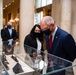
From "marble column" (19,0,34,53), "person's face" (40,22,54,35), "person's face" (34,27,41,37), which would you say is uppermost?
"marble column" (19,0,34,53)

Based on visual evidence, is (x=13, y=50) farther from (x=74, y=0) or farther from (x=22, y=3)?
(x=74, y=0)

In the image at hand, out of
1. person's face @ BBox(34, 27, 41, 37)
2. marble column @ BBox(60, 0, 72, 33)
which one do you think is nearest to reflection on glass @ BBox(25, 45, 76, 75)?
person's face @ BBox(34, 27, 41, 37)

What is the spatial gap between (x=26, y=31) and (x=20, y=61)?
380 centimetres

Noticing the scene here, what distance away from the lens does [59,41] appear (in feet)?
10.4

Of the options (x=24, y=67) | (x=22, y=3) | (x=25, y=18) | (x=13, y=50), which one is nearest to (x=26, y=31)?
(x=25, y=18)

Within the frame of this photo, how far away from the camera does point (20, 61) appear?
15.5 feet

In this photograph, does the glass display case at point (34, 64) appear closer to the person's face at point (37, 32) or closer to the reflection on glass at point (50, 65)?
the reflection on glass at point (50, 65)

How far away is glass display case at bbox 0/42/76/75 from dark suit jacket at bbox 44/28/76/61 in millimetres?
121

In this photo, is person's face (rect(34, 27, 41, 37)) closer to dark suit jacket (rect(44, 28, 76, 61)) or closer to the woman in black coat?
the woman in black coat

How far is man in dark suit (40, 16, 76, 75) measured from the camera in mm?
3111

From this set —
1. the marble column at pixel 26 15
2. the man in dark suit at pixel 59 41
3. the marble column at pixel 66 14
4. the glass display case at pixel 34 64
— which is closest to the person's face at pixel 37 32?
the glass display case at pixel 34 64

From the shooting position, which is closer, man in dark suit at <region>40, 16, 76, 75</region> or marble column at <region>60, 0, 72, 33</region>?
man in dark suit at <region>40, 16, 76, 75</region>

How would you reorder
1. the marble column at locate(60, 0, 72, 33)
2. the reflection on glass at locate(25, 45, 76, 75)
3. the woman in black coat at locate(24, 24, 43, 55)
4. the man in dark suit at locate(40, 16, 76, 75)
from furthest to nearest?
the marble column at locate(60, 0, 72, 33), the woman in black coat at locate(24, 24, 43, 55), the man in dark suit at locate(40, 16, 76, 75), the reflection on glass at locate(25, 45, 76, 75)

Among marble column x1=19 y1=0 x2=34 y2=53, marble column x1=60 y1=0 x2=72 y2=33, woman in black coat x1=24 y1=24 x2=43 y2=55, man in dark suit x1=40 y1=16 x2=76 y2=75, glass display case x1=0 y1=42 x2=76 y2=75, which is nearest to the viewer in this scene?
glass display case x1=0 y1=42 x2=76 y2=75
